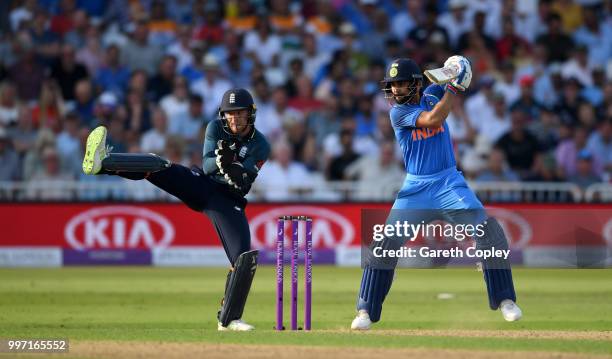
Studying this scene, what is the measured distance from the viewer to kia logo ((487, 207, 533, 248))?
46.6ft

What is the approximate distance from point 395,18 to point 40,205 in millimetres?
6988

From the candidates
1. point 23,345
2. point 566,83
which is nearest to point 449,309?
point 23,345

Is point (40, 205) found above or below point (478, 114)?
below

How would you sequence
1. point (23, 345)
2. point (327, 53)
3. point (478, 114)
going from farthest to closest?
point (327, 53)
point (478, 114)
point (23, 345)

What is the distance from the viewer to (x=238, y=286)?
9.37m

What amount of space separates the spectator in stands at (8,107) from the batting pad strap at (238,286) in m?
9.13

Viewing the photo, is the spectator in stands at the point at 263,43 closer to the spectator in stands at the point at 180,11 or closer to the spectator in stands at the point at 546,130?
the spectator in stands at the point at 180,11

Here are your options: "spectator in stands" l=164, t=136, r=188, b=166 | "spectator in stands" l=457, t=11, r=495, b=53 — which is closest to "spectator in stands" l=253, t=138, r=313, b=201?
"spectator in stands" l=164, t=136, r=188, b=166

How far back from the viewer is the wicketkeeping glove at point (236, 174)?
938cm

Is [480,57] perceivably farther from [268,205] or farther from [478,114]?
[268,205]

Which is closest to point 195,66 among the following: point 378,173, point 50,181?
point 50,181

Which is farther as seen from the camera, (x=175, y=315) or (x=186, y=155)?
(x=186, y=155)

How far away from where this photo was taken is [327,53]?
19.3 m

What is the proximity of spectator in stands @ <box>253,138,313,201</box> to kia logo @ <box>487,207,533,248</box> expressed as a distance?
3.03 meters
